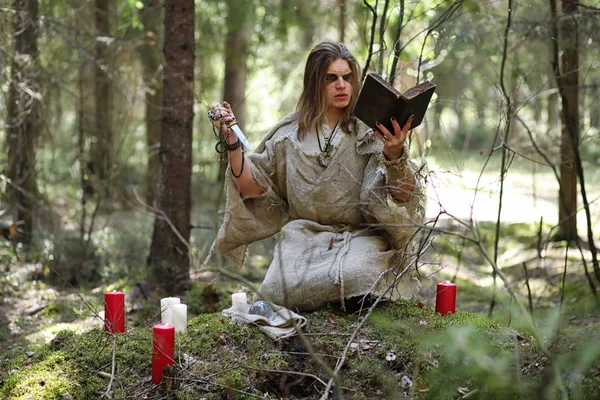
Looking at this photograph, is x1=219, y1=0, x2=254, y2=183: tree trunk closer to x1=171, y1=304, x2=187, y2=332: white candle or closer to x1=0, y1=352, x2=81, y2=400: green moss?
x1=171, y1=304, x2=187, y2=332: white candle

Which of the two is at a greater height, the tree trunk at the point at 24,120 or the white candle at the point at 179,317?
the tree trunk at the point at 24,120

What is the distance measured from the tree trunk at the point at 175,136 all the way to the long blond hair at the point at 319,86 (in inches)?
71.2

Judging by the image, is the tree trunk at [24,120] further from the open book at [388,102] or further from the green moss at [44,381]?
the open book at [388,102]

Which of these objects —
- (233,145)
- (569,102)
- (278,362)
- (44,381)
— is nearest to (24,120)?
(233,145)

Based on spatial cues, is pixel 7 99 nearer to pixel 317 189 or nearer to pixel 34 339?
pixel 34 339

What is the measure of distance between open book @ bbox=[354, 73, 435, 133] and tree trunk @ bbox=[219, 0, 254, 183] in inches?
209

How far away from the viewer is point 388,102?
3.65 metres

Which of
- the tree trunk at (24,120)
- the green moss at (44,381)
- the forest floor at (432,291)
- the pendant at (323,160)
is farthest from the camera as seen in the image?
the tree trunk at (24,120)

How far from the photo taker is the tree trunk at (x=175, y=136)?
582 cm

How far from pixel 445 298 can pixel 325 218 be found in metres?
0.91

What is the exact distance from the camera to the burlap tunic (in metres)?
4.00

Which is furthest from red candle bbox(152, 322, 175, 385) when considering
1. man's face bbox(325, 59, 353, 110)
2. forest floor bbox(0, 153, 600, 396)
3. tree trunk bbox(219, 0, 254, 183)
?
tree trunk bbox(219, 0, 254, 183)

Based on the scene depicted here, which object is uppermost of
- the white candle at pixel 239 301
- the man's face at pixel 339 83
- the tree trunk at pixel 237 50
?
the tree trunk at pixel 237 50

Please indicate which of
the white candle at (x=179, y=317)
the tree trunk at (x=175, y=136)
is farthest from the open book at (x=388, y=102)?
the tree trunk at (x=175, y=136)
